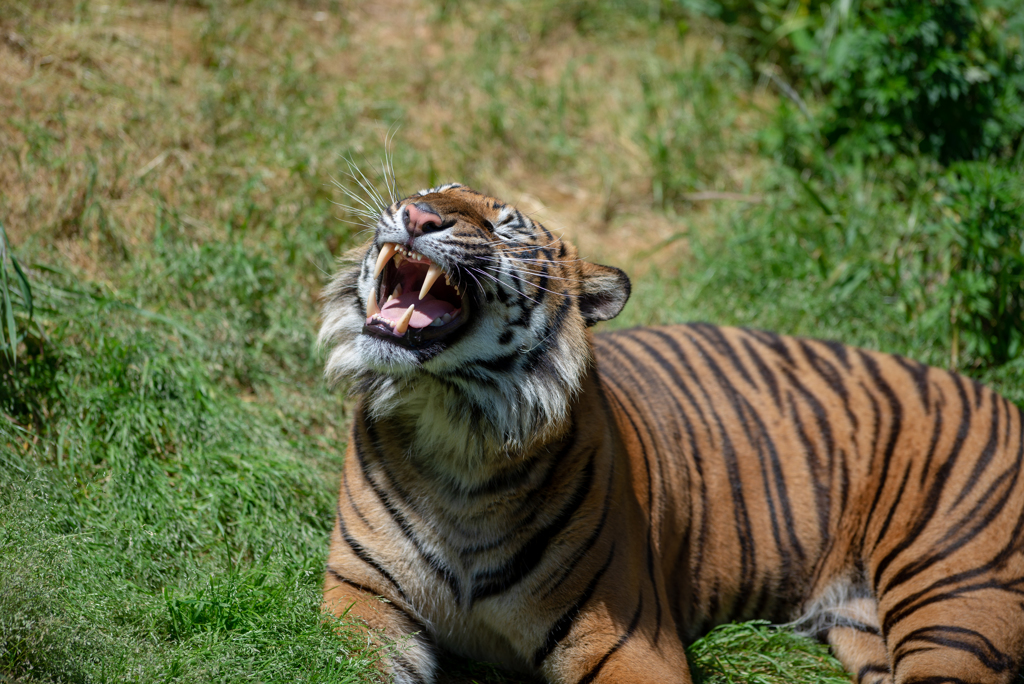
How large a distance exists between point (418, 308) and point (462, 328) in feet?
0.45

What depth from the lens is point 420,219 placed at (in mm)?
2469

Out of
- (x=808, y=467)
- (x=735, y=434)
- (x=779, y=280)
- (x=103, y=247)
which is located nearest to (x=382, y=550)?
(x=735, y=434)

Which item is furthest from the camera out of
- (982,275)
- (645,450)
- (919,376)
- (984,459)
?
(982,275)

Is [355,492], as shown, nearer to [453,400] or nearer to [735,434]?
[453,400]

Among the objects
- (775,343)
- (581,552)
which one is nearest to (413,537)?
(581,552)

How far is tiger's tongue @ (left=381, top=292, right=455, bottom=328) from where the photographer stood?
2.54 meters

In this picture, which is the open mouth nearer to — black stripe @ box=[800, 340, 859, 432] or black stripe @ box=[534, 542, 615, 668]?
black stripe @ box=[534, 542, 615, 668]

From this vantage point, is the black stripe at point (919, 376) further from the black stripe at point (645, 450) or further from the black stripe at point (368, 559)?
the black stripe at point (368, 559)

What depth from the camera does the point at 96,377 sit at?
350 cm

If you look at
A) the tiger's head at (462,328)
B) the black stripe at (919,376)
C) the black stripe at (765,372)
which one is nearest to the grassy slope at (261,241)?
the tiger's head at (462,328)

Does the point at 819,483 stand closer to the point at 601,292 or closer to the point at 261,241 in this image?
the point at 601,292

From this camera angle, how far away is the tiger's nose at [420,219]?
247 centimetres

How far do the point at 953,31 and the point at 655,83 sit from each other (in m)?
1.82

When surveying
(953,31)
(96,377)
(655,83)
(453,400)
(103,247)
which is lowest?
(96,377)
